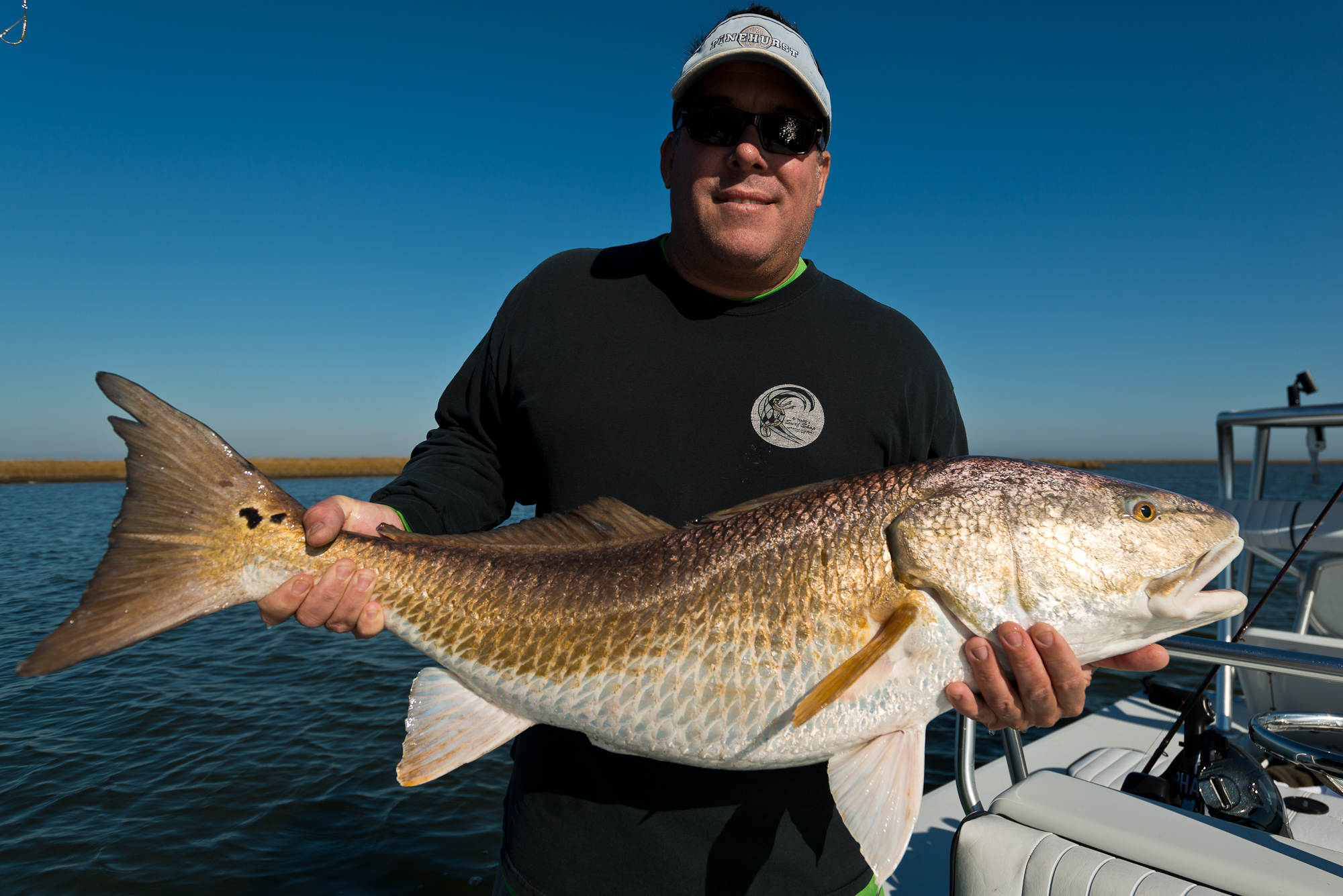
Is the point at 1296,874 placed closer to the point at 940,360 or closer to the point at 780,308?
the point at 940,360

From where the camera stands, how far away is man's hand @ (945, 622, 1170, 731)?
1.92m

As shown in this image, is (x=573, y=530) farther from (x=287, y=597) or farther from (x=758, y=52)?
(x=758, y=52)

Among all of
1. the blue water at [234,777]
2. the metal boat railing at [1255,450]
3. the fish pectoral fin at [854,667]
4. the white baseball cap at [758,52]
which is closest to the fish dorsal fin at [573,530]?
the fish pectoral fin at [854,667]

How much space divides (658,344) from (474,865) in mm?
6512

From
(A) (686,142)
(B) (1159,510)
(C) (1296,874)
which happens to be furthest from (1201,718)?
(A) (686,142)

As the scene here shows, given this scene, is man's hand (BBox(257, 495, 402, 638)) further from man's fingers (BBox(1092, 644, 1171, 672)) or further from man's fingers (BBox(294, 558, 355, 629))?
man's fingers (BBox(1092, 644, 1171, 672))

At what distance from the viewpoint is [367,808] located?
776 cm

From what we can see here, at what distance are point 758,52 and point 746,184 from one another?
1.47ft

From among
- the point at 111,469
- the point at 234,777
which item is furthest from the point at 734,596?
the point at 111,469

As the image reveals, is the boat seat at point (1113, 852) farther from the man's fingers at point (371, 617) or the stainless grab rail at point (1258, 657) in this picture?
the man's fingers at point (371, 617)

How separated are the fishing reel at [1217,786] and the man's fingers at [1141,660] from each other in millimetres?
1085

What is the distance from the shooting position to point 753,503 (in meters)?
2.21

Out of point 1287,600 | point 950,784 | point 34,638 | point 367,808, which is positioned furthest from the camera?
point 1287,600

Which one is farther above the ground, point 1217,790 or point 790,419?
point 790,419
